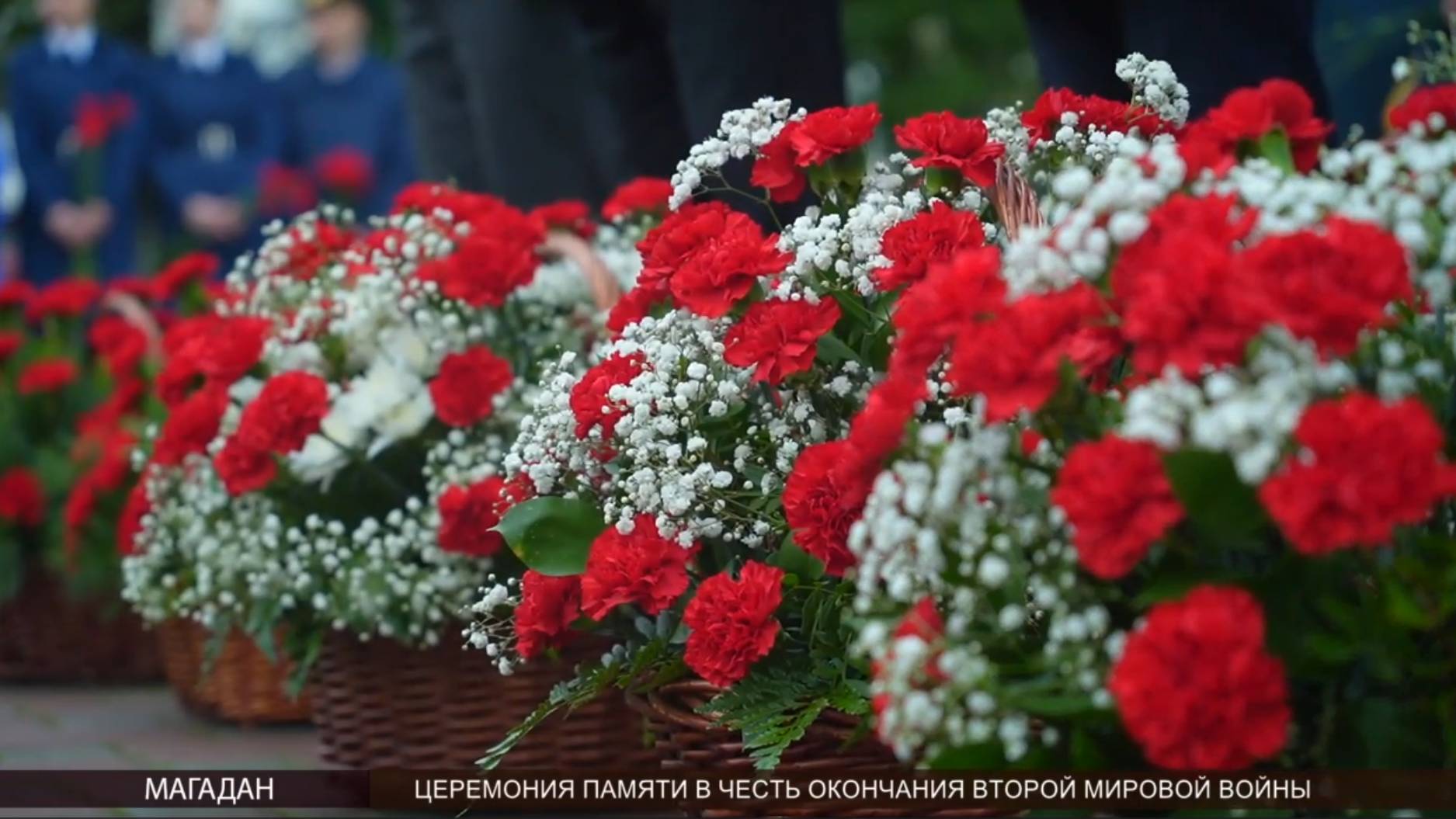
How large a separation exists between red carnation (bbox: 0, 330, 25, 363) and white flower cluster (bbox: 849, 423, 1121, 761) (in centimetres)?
271

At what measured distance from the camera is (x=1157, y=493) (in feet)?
3.44

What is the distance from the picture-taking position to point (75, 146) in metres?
6.57

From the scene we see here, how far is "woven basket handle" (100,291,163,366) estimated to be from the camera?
10.7ft

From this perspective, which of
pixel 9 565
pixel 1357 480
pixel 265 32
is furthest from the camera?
pixel 265 32

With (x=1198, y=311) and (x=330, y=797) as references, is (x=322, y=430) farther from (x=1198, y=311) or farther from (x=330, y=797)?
(x=1198, y=311)

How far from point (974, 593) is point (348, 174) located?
5.63 metres

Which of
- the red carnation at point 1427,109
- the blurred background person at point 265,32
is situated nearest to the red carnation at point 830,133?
the red carnation at point 1427,109

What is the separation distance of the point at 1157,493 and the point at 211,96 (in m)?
6.39

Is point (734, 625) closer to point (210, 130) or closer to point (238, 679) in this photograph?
point (238, 679)

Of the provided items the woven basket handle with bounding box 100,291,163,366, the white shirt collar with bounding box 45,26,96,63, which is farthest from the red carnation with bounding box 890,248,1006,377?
the white shirt collar with bounding box 45,26,96,63

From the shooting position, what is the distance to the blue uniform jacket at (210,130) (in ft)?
22.2

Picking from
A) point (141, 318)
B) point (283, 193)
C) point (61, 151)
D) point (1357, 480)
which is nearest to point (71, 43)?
point (61, 151)

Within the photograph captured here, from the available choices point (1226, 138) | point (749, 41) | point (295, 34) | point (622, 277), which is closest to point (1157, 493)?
point (1226, 138)

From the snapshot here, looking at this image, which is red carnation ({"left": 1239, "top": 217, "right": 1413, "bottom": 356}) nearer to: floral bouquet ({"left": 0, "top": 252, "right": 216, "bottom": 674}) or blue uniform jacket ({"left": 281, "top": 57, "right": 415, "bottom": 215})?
floral bouquet ({"left": 0, "top": 252, "right": 216, "bottom": 674})
